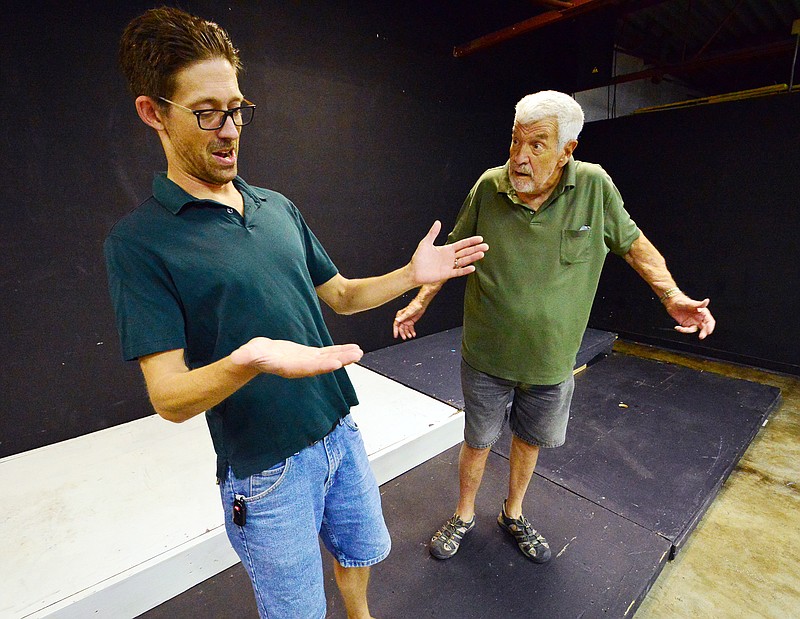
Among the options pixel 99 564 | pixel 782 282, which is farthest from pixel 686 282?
pixel 99 564

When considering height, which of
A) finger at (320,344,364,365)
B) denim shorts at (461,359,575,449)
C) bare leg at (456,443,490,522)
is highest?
finger at (320,344,364,365)

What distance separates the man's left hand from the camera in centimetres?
143

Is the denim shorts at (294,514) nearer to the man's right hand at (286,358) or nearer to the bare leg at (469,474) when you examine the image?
the man's right hand at (286,358)

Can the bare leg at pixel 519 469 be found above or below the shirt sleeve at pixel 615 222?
below

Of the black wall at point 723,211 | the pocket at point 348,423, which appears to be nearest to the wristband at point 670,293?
the pocket at point 348,423

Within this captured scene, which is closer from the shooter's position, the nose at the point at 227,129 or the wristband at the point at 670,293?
the nose at the point at 227,129

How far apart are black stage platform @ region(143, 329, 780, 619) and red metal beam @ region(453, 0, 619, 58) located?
2.32 meters

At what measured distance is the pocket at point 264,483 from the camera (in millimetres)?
908

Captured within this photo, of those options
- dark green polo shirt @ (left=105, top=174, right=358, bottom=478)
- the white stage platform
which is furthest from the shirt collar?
the white stage platform

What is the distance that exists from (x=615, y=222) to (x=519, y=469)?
37.2 inches

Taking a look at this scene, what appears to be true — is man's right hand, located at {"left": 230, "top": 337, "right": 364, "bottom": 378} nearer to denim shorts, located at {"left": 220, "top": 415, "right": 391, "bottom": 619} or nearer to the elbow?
the elbow

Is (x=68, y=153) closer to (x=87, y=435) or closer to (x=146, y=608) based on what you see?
(x=87, y=435)

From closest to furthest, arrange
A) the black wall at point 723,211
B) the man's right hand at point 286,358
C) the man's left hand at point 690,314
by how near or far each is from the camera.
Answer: the man's right hand at point 286,358 → the man's left hand at point 690,314 → the black wall at point 723,211

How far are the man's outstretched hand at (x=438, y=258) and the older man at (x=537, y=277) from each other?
0.28 meters
